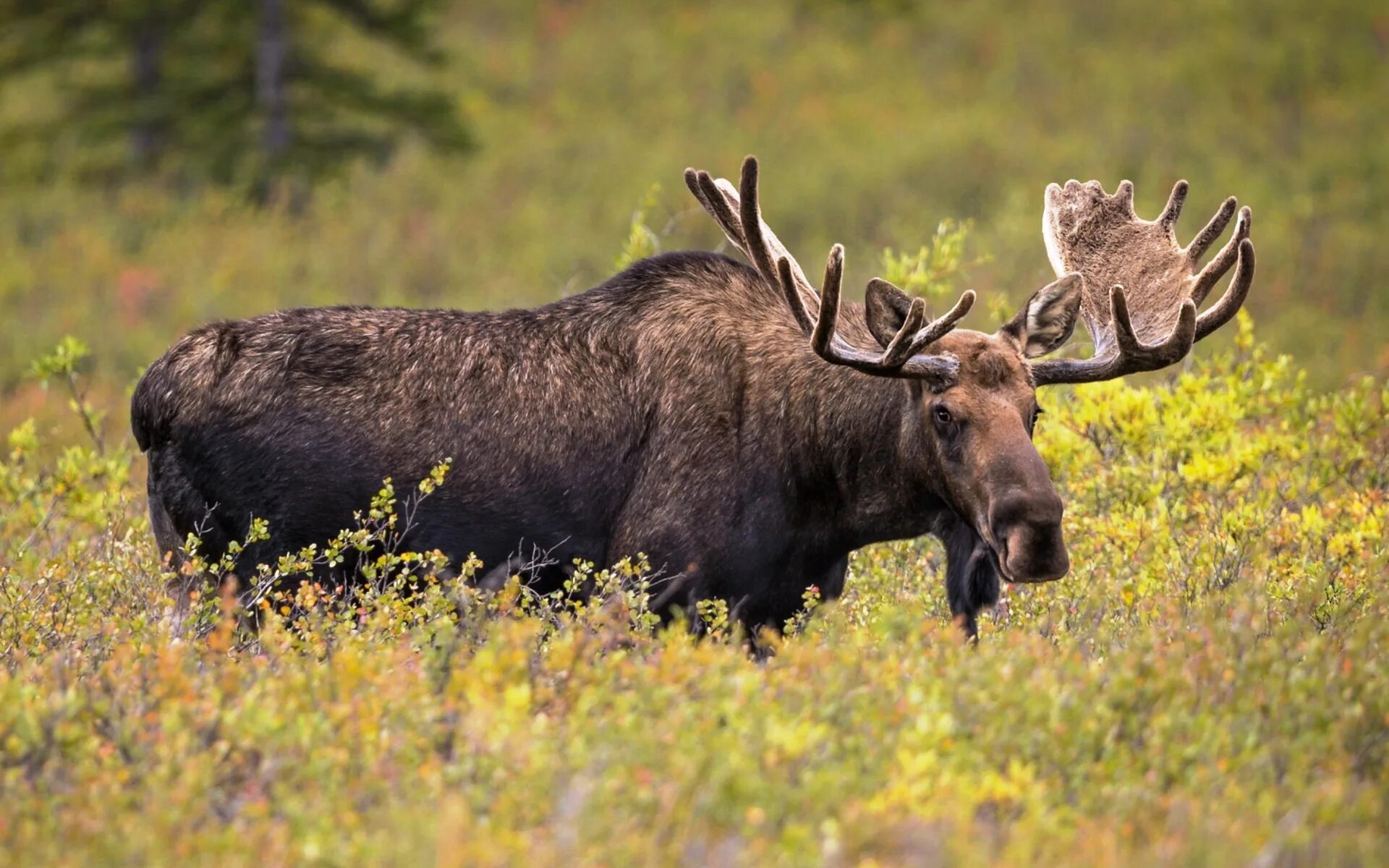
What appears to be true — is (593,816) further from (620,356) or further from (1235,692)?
(620,356)

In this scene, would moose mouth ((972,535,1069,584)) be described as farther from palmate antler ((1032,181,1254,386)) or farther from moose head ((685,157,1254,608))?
palmate antler ((1032,181,1254,386))

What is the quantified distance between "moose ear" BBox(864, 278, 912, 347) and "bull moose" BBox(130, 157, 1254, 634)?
0.4 inches

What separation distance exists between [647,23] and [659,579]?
2694 cm

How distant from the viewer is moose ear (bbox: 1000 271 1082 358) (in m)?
6.19

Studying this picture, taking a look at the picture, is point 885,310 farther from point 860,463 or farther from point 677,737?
point 677,737

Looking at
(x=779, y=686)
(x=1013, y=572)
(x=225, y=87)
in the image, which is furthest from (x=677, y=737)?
(x=225, y=87)

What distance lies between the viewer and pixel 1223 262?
6.43 meters

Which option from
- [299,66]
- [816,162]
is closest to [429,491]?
[299,66]

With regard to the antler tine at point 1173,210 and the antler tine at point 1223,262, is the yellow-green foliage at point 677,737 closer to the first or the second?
the antler tine at point 1223,262

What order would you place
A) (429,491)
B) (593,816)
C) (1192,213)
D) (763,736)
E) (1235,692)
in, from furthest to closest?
(1192,213) → (429,491) → (1235,692) → (763,736) → (593,816)

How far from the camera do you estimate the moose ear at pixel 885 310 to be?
5.90 m

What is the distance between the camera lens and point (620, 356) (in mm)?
6512

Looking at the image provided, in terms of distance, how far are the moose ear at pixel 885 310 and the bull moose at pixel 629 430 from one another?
0.01 m

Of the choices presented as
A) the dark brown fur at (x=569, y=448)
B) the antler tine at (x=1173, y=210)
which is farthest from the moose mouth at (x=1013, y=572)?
the antler tine at (x=1173, y=210)
